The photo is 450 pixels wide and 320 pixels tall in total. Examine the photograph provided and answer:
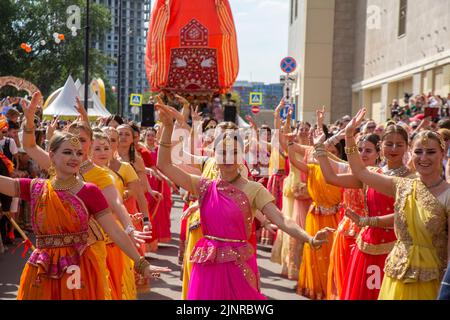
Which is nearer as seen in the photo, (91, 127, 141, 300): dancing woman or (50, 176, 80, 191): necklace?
(50, 176, 80, 191): necklace

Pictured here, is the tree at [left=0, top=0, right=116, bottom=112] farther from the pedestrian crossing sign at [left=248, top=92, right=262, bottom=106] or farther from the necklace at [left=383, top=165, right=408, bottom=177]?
the necklace at [left=383, top=165, right=408, bottom=177]

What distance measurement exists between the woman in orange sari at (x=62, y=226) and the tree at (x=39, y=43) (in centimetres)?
5273

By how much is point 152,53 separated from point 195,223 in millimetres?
10502

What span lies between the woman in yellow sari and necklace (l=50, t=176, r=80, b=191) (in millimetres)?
2104

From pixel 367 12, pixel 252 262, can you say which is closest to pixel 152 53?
pixel 252 262

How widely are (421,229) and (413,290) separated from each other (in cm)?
40

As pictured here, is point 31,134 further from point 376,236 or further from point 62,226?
point 376,236

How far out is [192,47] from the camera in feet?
52.6

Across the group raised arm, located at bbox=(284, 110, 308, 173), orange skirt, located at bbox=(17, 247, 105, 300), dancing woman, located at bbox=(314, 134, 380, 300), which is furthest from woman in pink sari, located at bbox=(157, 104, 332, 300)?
raised arm, located at bbox=(284, 110, 308, 173)

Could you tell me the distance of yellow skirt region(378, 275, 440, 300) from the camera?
14.9 feet

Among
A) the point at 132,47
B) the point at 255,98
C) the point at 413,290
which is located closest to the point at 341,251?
the point at 413,290

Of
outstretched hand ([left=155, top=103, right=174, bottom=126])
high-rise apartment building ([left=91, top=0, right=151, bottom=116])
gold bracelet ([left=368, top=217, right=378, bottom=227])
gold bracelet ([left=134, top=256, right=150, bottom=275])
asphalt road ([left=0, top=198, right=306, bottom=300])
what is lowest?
asphalt road ([left=0, top=198, right=306, bottom=300])

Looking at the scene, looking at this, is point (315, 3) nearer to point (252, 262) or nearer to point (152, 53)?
point (152, 53)

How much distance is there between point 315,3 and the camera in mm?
46062
